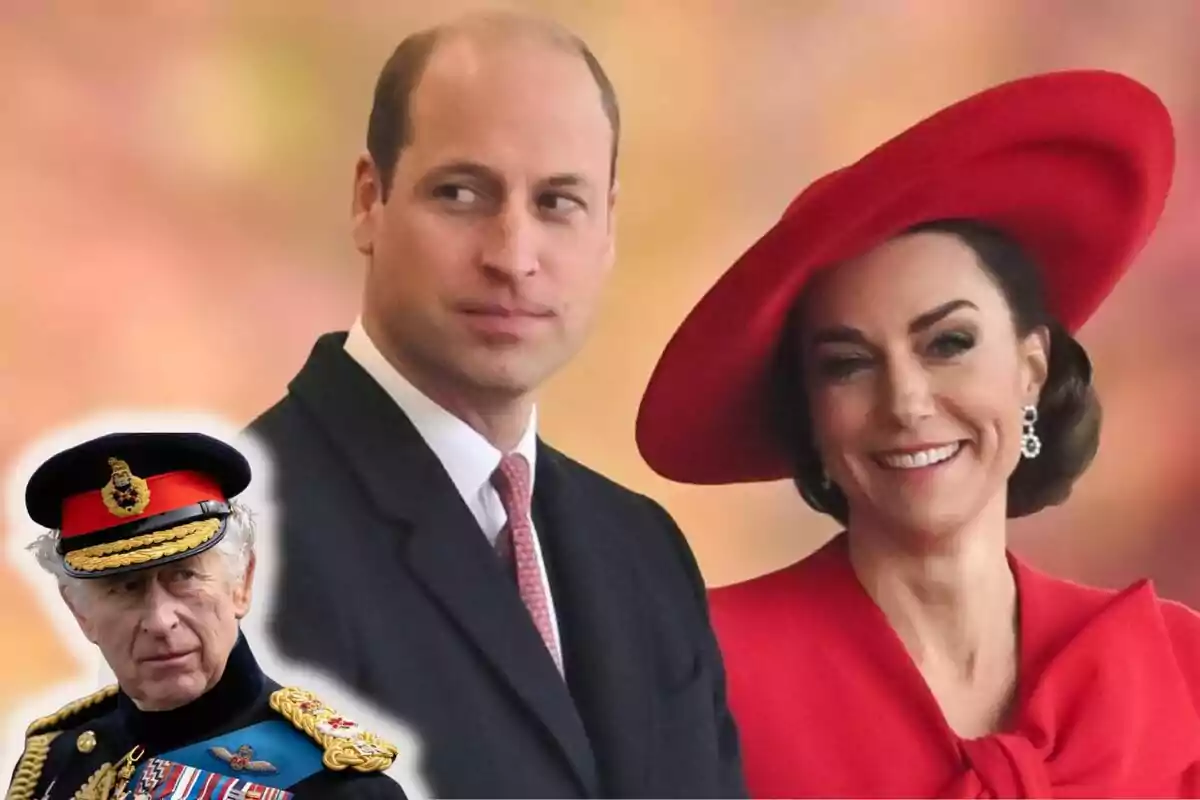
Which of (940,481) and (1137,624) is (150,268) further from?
(1137,624)

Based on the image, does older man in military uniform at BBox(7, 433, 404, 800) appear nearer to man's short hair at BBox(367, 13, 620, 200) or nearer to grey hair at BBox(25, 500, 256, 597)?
grey hair at BBox(25, 500, 256, 597)

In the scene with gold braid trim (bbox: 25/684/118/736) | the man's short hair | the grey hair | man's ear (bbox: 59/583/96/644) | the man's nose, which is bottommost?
gold braid trim (bbox: 25/684/118/736)

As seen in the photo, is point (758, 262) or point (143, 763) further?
point (758, 262)

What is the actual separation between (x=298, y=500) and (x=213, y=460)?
0.29 metres

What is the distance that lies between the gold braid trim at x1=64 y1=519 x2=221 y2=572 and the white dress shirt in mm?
392

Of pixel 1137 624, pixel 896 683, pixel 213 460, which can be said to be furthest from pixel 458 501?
pixel 1137 624

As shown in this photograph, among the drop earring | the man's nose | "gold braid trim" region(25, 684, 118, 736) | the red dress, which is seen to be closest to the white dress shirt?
the man's nose

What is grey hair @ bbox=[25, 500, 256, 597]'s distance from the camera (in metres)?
0.98

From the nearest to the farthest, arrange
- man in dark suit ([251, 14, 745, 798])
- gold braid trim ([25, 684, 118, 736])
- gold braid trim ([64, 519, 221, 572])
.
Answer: gold braid trim ([64, 519, 221, 572]) → gold braid trim ([25, 684, 118, 736]) → man in dark suit ([251, 14, 745, 798])

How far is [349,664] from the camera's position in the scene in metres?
1.26

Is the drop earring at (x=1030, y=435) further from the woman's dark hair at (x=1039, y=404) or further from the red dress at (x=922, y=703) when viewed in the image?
the red dress at (x=922, y=703)

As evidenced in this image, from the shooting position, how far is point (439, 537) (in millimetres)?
1298

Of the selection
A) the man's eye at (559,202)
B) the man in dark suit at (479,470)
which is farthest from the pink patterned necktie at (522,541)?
the man's eye at (559,202)

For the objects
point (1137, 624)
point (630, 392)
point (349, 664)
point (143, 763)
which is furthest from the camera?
point (1137, 624)
